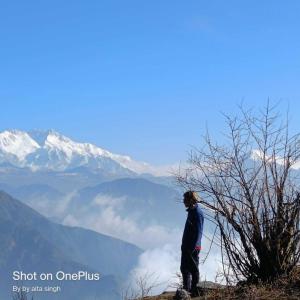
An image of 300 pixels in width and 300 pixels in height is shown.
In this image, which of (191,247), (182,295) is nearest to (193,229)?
(191,247)

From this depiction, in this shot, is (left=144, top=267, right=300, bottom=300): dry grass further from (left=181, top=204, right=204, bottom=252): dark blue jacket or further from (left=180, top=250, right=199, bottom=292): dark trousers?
(left=181, top=204, right=204, bottom=252): dark blue jacket

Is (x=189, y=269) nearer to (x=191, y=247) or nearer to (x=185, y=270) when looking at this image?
(x=185, y=270)

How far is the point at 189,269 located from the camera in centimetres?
977

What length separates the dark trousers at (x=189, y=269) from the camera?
966 cm

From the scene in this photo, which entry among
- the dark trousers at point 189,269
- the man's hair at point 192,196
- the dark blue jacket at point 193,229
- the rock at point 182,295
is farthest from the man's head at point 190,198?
the rock at point 182,295

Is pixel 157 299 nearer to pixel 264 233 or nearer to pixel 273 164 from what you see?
pixel 264 233

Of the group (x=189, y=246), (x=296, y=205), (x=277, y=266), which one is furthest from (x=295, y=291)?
(x=189, y=246)

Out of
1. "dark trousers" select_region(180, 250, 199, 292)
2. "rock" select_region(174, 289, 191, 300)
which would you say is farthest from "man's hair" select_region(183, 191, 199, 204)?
"rock" select_region(174, 289, 191, 300)

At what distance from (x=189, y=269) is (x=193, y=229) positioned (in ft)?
2.18

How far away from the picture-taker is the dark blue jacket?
957 cm

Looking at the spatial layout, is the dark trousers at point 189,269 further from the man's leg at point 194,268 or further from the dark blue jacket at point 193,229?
the dark blue jacket at point 193,229

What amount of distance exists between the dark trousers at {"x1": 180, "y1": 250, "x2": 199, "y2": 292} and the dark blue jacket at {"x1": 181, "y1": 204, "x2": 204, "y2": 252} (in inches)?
4.8

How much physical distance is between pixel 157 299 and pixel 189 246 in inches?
39.3

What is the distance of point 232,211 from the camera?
906cm
